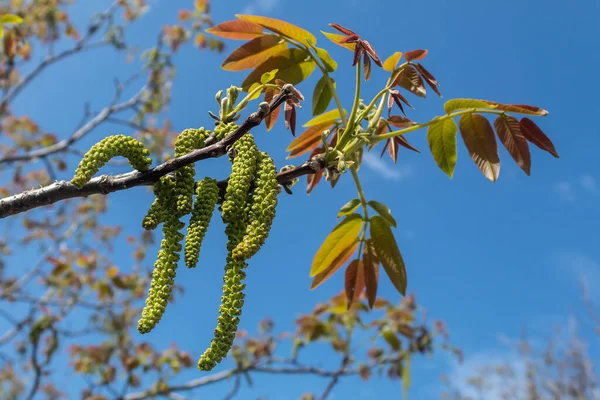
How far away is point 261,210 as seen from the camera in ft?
5.32

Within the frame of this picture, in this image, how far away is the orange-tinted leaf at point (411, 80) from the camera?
Answer: 216cm

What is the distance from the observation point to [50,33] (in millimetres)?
7863

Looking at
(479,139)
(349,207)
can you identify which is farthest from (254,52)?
(479,139)

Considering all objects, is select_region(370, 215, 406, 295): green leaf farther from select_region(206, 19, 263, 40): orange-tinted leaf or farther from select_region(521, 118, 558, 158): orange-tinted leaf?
select_region(206, 19, 263, 40): orange-tinted leaf

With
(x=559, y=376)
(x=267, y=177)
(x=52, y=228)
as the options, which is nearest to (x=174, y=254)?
(x=267, y=177)

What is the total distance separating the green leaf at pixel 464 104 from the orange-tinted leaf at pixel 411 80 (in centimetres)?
31

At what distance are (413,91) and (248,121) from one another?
3.04ft

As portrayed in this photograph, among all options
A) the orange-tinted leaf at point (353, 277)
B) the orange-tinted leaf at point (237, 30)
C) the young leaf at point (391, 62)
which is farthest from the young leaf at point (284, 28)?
the orange-tinted leaf at point (353, 277)

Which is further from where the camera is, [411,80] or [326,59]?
[411,80]

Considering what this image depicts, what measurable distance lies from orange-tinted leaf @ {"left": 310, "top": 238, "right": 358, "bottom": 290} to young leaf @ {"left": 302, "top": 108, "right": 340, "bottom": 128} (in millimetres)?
552

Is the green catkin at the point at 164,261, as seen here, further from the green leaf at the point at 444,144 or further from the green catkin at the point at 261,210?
the green leaf at the point at 444,144

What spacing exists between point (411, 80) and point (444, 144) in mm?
388

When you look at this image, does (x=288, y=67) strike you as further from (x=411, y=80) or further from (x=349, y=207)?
(x=349, y=207)

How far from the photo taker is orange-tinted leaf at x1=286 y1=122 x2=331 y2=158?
2.27 m
